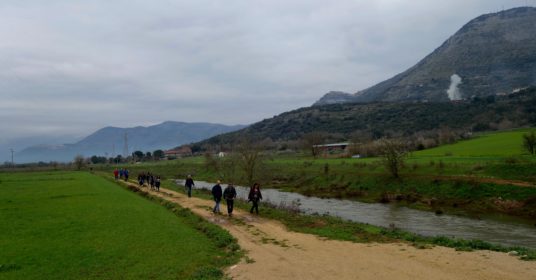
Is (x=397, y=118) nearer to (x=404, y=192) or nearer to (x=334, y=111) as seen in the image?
(x=334, y=111)

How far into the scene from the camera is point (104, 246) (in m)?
18.3

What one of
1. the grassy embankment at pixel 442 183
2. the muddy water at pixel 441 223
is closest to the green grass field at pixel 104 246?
the muddy water at pixel 441 223

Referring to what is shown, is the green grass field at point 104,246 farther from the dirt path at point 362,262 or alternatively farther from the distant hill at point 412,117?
the distant hill at point 412,117

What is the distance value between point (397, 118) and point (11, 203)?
132 m

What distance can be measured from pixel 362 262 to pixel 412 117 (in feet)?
450

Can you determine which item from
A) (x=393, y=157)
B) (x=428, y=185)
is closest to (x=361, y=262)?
(x=428, y=185)

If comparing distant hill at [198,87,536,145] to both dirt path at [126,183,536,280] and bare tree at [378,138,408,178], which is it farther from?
dirt path at [126,183,536,280]

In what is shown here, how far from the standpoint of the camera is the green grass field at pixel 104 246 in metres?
14.5

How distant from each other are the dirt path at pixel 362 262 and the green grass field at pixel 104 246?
1702mm

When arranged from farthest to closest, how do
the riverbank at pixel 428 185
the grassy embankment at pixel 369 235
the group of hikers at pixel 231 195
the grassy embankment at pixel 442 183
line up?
the grassy embankment at pixel 442 183 → the riverbank at pixel 428 185 → the group of hikers at pixel 231 195 → the grassy embankment at pixel 369 235

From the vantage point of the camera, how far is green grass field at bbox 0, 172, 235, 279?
14.5 meters

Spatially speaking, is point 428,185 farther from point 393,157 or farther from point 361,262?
point 361,262

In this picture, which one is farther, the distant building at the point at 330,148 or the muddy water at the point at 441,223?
the distant building at the point at 330,148

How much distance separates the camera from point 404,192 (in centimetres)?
4519
